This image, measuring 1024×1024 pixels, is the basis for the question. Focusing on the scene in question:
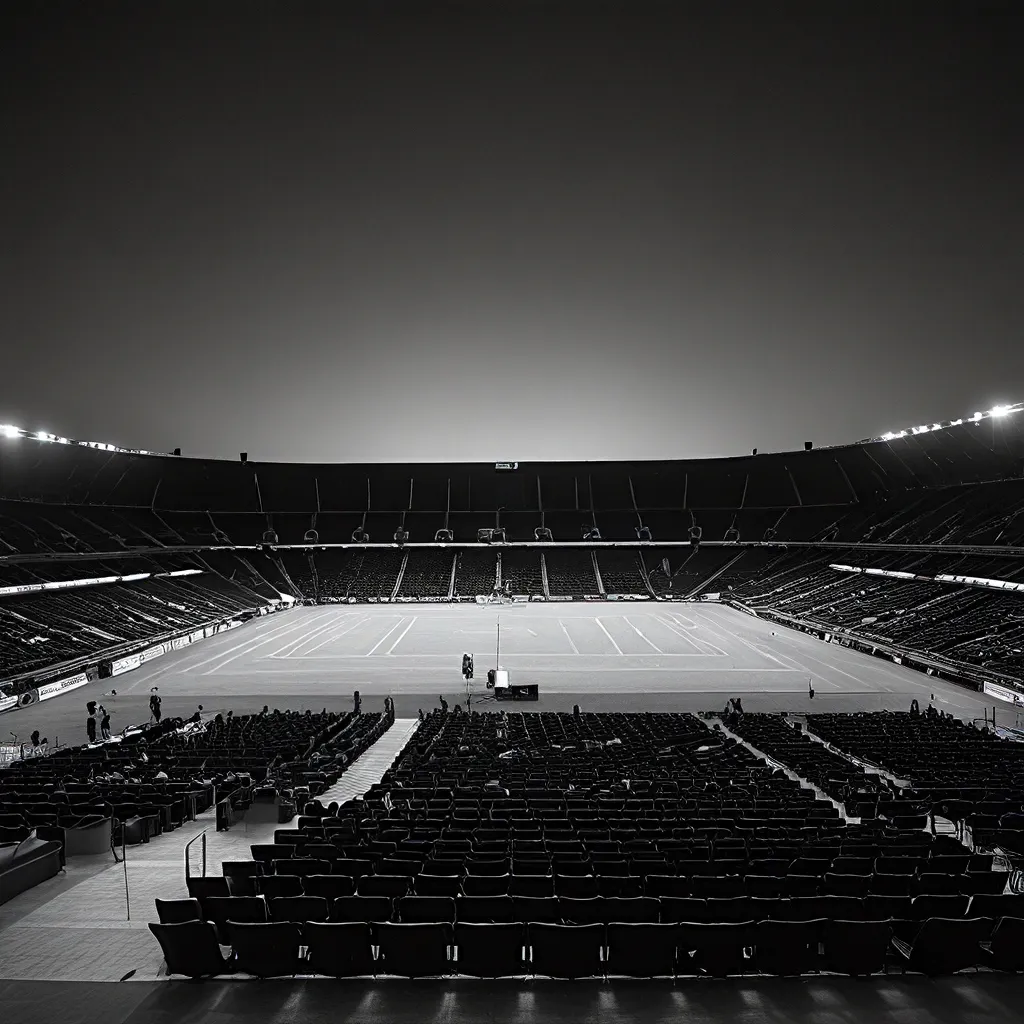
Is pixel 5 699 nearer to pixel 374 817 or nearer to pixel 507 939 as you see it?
pixel 374 817

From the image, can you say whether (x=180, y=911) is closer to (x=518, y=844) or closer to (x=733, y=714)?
(x=518, y=844)

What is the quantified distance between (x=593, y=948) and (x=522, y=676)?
98.6ft

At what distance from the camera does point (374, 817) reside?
440 inches

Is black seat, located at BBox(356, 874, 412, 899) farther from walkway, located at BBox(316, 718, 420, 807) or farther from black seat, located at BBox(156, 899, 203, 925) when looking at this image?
walkway, located at BBox(316, 718, 420, 807)

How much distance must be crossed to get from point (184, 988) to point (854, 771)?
1463 centimetres

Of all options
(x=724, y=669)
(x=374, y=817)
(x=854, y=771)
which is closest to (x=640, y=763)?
(x=854, y=771)

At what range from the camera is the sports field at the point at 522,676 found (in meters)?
29.6

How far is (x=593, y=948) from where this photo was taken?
19.9ft

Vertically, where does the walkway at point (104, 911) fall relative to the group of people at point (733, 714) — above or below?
above

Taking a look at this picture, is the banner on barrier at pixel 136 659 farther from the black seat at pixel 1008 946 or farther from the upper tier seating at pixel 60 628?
the black seat at pixel 1008 946

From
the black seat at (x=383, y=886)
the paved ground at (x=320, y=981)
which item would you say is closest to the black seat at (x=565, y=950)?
the paved ground at (x=320, y=981)

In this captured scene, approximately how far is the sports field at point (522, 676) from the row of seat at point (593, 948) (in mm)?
21970

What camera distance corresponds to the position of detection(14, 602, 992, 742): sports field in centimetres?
2961

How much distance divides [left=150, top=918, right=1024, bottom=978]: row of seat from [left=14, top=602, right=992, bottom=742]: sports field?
2197 centimetres
